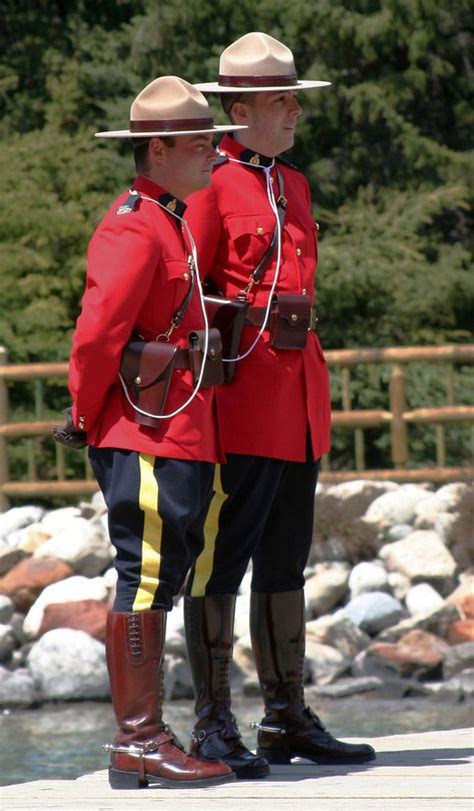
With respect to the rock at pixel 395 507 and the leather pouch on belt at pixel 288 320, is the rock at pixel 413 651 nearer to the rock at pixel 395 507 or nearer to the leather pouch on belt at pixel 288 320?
the rock at pixel 395 507

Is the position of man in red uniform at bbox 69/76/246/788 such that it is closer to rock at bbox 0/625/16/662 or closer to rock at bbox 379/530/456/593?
rock at bbox 0/625/16/662

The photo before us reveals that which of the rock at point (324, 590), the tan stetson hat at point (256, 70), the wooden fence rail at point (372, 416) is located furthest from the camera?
the wooden fence rail at point (372, 416)

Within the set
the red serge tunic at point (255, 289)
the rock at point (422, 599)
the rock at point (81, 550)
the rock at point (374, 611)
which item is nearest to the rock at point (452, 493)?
the rock at point (422, 599)

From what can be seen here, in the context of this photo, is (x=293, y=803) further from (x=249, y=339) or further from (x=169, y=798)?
(x=249, y=339)

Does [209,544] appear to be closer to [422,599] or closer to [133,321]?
[133,321]

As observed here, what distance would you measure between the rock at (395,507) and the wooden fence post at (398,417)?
2.08ft

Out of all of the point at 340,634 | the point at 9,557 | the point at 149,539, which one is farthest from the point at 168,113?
the point at 9,557

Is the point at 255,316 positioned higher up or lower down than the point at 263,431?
higher up

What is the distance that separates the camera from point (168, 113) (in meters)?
3.67

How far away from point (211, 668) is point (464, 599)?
4.75 metres

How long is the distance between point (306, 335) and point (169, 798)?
1134 mm

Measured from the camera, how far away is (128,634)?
11.8ft

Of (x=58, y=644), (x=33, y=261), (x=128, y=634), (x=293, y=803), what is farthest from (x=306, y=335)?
(x=33, y=261)

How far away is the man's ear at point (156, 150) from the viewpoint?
3689mm
